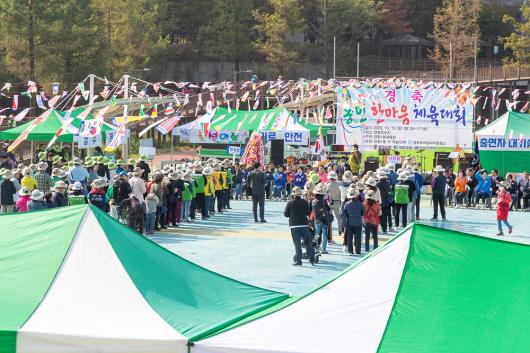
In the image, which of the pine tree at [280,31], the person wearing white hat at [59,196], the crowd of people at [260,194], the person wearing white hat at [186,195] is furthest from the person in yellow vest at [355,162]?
the pine tree at [280,31]

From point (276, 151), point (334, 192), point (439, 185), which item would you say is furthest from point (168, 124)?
point (334, 192)

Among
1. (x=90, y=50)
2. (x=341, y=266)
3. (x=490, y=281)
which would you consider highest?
(x=90, y=50)

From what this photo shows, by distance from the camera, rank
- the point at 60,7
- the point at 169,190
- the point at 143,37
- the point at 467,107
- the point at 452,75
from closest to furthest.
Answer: the point at 169,190
the point at 467,107
the point at 60,7
the point at 143,37
the point at 452,75

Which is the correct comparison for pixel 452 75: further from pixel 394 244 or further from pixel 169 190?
pixel 394 244

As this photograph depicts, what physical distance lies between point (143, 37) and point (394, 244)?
55.5 m

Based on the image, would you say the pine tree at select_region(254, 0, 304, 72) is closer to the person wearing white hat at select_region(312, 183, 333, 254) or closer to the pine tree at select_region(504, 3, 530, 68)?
the pine tree at select_region(504, 3, 530, 68)

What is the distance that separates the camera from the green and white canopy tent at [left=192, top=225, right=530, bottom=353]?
8531mm

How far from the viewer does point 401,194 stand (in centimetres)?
2436

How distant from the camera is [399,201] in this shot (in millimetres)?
24438

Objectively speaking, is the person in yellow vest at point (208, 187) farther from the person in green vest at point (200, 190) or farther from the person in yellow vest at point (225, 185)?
the person in yellow vest at point (225, 185)

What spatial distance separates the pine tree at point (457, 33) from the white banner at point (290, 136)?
32.9 meters

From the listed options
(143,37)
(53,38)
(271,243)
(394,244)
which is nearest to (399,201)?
(271,243)

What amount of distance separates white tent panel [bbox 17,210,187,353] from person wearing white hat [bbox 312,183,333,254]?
925 centimetres

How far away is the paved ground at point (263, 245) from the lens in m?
17.8
